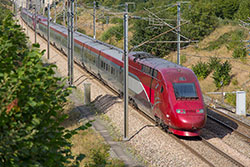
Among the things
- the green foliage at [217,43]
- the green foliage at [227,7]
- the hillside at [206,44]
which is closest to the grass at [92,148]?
the hillside at [206,44]

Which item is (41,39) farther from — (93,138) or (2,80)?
(2,80)

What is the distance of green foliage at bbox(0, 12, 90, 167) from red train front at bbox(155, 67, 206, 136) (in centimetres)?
985

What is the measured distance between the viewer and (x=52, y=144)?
6805 mm

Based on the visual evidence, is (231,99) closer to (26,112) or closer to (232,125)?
(232,125)

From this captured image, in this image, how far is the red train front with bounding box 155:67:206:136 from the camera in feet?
53.6

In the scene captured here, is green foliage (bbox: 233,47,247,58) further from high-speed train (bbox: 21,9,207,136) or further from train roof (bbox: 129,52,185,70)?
train roof (bbox: 129,52,185,70)

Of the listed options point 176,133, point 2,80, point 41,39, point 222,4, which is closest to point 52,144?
point 2,80

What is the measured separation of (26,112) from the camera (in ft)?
21.4

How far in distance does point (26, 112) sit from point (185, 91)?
1126cm

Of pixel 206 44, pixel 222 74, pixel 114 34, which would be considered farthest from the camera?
pixel 114 34

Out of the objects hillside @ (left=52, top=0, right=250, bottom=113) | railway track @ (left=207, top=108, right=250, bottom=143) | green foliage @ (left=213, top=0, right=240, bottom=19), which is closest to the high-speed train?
railway track @ (left=207, top=108, right=250, bottom=143)

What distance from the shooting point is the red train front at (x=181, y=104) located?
1633 cm

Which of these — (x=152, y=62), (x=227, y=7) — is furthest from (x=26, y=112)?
(x=227, y=7)

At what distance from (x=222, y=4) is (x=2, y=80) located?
62.2 metres
